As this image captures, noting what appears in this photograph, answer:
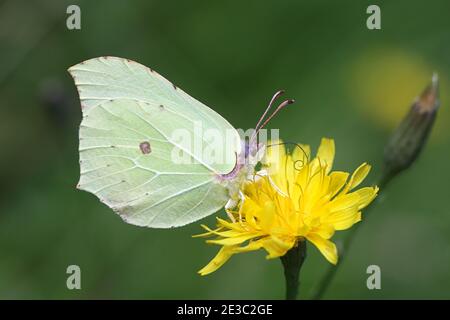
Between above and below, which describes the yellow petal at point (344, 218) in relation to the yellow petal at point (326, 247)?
above

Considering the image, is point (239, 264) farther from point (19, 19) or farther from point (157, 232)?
point (19, 19)

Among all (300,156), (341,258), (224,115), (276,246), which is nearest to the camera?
(276,246)

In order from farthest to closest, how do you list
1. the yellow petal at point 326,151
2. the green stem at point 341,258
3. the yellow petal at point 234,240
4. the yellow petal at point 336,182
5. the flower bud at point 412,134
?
the flower bud at point 412,134, the yellow petal at point 326,151, the green stem at point 341,258, the yellow petal at point 336,182, the yellow petal at point 234,240

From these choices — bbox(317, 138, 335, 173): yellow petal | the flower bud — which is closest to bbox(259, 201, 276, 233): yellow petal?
bbox(317, 138, 335, 173): yellow petal

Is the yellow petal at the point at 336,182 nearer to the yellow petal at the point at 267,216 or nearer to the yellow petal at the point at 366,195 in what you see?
the yellow petal at the point at 366,195

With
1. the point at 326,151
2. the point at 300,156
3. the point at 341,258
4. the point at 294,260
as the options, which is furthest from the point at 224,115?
the point at 294,260

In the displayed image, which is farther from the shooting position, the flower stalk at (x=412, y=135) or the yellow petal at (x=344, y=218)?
the flower stalk at (x=412, y=135)

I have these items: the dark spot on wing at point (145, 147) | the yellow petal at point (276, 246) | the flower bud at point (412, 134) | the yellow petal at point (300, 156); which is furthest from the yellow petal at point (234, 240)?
the flower bud at point (412, 134)

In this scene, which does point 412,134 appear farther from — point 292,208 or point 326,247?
point 326,247
